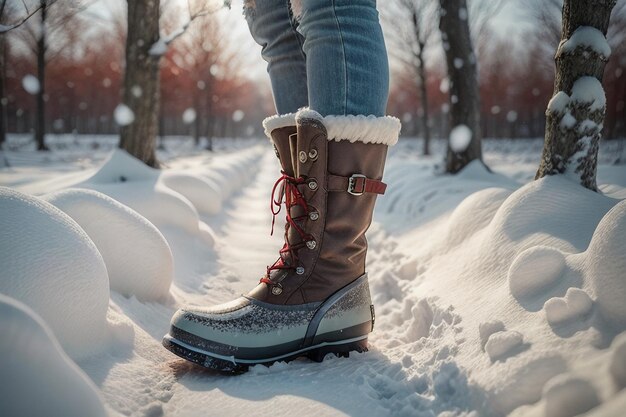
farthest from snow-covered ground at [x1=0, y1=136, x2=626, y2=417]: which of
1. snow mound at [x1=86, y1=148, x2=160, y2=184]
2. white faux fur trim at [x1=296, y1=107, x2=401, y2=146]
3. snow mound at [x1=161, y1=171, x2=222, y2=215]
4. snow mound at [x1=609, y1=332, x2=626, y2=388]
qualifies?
snow mound at [x1=161, y1=171, x2=222, y2=215]

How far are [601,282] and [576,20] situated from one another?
1476 mm

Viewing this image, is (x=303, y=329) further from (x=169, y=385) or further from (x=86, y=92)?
(x=86, y=92)

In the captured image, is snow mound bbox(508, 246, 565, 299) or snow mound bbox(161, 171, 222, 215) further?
snow mound bbox(161, 171, 222, 215)

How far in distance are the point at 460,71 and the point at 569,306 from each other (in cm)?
489

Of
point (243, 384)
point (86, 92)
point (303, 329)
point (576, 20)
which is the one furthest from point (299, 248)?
point (86, 92)

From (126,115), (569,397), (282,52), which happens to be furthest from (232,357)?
(126,115)

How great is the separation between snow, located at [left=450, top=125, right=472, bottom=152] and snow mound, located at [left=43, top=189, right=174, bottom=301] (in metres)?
4.26

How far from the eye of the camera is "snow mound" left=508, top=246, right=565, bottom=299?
101cm

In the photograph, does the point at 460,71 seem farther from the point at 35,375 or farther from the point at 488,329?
the point at 35,375

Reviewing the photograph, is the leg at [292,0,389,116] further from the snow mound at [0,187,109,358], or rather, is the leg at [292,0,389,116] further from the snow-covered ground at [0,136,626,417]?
the snow mound at [0,187,109,358]

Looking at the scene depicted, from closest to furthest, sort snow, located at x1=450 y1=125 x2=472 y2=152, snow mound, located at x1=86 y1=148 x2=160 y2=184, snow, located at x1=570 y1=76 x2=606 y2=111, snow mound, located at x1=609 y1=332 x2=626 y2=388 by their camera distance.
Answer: snow mound, located at x1=609 y1=332 x2=626 y2=388 → snow, located at x1=570 y1=76 x2=606 y2=111 → snow mound, located at x1=86 y1=148 x2=160 y2=184 → snow, located at x1=450 y1=125 x2=472 y2=152

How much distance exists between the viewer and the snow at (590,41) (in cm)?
172

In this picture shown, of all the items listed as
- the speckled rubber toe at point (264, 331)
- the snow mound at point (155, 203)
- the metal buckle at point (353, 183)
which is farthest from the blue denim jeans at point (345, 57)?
the snow mound at point (155, 203)

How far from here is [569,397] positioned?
0.69 meters
